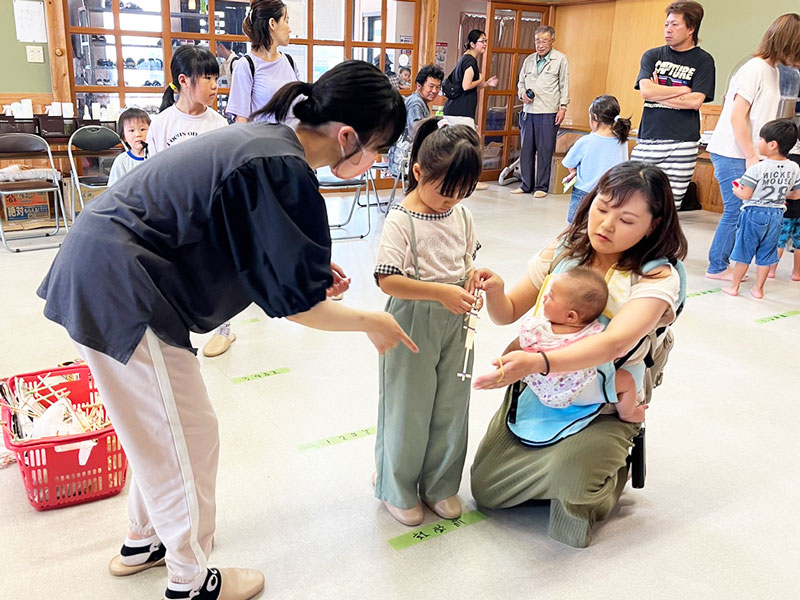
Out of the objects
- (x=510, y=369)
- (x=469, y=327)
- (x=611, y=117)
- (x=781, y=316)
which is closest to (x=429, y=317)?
(x=469, y=327)

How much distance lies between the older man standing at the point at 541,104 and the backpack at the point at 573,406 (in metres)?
6.01

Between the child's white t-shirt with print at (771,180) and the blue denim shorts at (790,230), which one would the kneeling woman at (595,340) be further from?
the blue denim shorts at (790,230)

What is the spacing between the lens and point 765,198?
14.2ft

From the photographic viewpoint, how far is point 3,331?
3.39 metres

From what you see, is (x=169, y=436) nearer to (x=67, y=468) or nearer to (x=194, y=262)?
(x=194, y=262)

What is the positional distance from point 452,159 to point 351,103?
44 cm

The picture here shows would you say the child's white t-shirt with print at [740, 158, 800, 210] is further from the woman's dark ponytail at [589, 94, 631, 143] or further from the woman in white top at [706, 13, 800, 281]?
the woman's dark ponytail at [589, 94, 631, 143]

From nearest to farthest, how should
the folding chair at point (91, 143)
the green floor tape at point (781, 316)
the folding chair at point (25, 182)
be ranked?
the green floor tape at point (781, 316)
the folding chair at point (25, 182)
the folding chair at point (91, 143)

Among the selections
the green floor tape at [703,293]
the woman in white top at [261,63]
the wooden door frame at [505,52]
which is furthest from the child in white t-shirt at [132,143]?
the wooden door frame at [505,52]

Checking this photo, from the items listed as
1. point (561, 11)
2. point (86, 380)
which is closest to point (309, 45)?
point (561, 11)

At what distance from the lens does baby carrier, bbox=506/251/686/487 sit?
1860 millimetres

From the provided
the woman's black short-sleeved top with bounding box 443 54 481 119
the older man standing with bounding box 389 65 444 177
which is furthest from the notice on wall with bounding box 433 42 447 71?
the older man standing with bounding box 389 65 444 177

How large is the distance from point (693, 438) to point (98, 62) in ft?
18.6

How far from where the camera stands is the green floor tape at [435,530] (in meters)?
1.98
